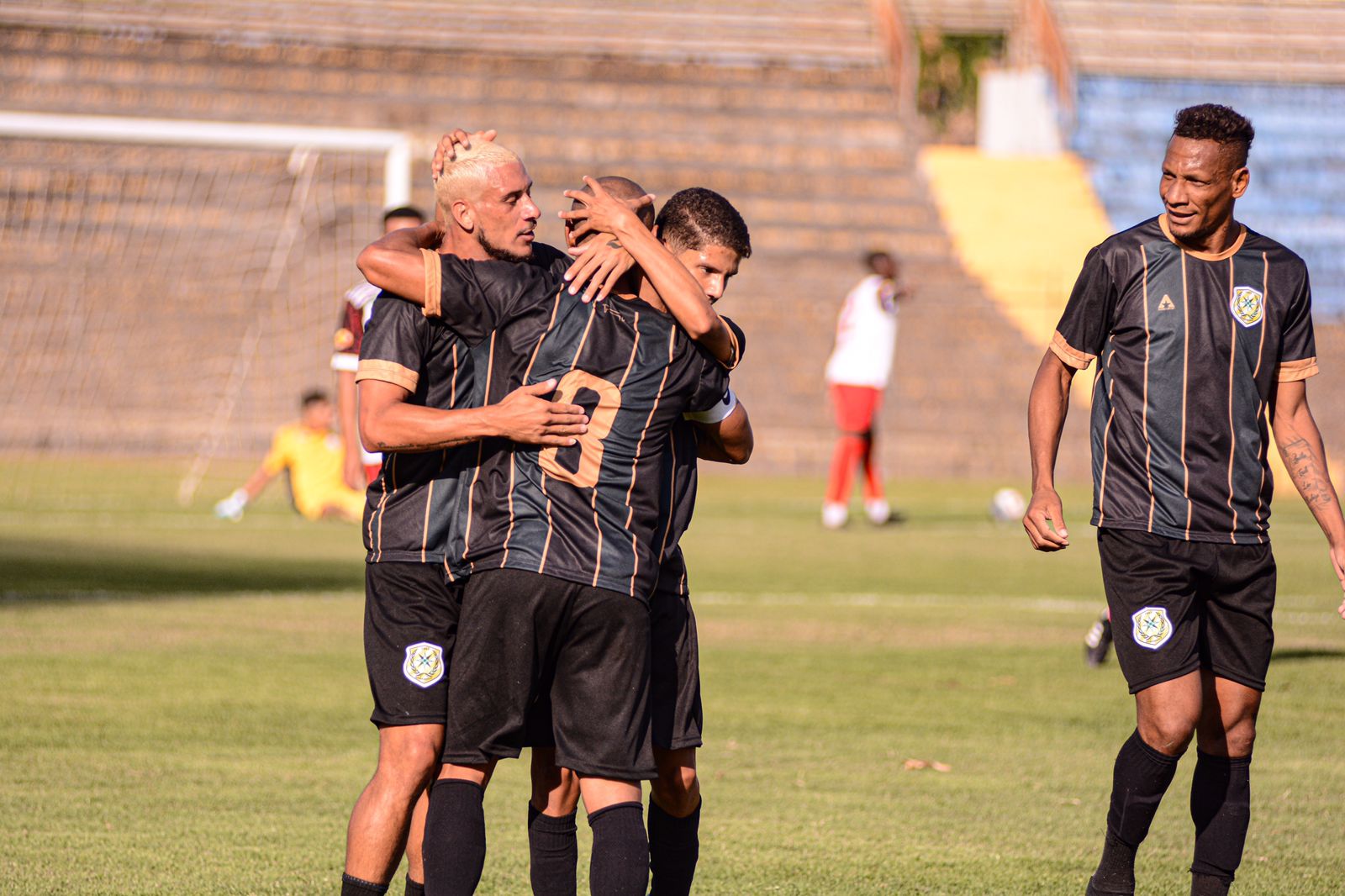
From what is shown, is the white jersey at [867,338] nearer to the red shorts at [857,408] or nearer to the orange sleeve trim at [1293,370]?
the red shorts at [857,408]

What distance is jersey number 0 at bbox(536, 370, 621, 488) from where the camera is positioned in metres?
3.63

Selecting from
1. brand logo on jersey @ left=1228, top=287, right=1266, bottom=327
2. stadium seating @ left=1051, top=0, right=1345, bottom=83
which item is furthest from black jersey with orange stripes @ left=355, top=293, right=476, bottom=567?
stadium seating @ left=1051, top=0, right=1345, bottom=83

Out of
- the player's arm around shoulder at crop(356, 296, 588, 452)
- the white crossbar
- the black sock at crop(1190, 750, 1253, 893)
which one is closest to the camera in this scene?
the player's arm around shoulder at crop(356, 296, 588, 452)

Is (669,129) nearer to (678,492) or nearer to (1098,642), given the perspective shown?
(1098,642)

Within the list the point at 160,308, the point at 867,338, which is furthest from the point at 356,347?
the point at 160,308

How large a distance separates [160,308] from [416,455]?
20.2 meters

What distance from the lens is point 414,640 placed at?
395 cm

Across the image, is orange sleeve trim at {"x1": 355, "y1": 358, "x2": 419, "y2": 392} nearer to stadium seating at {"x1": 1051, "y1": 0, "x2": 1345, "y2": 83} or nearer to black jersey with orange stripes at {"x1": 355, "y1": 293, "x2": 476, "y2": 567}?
black jersey with orange stripes at {"x1": 355, "y1": 293, "x2": 476, "y2": 567}

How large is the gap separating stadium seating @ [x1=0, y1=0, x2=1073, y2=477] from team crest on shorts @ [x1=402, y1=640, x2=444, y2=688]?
19078 millimetres

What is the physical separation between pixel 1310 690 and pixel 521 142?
22846mm

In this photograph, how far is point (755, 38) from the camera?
34406 millimetres

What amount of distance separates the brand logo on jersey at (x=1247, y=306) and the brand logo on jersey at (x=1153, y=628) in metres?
0.75

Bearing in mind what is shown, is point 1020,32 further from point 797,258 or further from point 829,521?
point 829,521

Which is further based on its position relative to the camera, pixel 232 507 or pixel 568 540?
pixel 232 507
